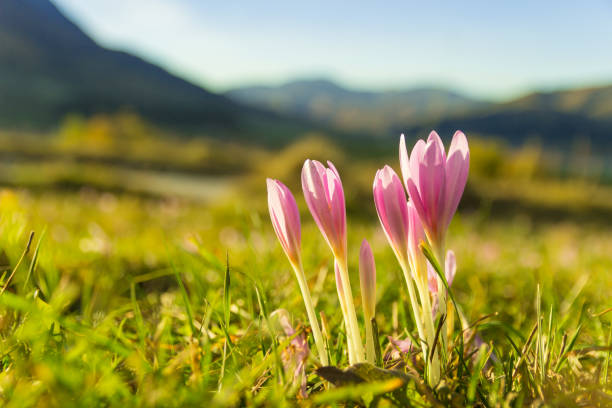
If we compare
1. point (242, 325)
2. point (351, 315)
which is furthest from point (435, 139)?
point (242, 325)

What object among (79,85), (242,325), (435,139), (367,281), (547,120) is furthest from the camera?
(547,120)

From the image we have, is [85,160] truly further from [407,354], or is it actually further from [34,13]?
[34,13]

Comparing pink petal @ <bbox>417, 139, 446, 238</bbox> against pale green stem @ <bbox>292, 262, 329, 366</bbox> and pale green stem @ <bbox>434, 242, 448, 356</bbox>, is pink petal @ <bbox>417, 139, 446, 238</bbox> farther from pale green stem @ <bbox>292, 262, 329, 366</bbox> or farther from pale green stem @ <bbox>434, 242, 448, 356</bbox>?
pale green stem @ <bbox>292, 262, 329, 366</bbox>

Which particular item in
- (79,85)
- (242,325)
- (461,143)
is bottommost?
(242,325)

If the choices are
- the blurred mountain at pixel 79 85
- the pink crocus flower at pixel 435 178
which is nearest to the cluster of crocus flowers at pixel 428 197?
the pink crocus flower at pixel 435 178

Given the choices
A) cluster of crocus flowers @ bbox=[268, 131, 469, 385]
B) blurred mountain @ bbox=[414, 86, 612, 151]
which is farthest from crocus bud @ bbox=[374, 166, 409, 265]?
blurred mountain @ bbox=[414, 86, 612, 151]

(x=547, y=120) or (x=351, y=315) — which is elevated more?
(x=351, y=315)

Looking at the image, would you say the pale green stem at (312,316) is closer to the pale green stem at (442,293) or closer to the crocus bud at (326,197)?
the crocus bud at (326,197)

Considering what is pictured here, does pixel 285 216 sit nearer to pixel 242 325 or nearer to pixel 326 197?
pixel 326 197
